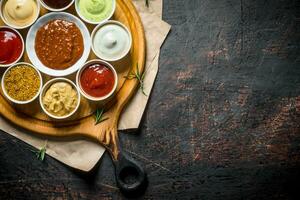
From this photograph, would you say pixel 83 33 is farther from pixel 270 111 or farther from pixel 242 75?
pixel 270 111

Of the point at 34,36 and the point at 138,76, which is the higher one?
the point at 34,36

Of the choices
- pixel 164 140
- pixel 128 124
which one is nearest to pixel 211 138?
pixel 164 140

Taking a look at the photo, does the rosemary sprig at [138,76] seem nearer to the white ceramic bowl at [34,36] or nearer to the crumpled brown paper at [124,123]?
the crumpled brown paper at [124,123]

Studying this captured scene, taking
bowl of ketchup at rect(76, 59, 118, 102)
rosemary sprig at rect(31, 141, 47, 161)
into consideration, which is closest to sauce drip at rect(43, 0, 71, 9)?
bowl of ketchup at rect(76, 59, 118, 102)

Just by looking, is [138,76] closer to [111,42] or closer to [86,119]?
[111,42]

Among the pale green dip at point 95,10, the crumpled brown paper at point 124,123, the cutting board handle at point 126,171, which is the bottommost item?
the cutting board handle at point 126,171

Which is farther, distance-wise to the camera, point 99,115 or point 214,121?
point 214,121

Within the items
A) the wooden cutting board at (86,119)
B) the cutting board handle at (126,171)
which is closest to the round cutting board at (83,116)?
the wooden cutting board at (86,119)

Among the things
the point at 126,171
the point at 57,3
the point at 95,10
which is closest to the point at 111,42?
the point at 95,10

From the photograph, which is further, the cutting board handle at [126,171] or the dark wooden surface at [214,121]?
the dark wooden surface at [214,121]
